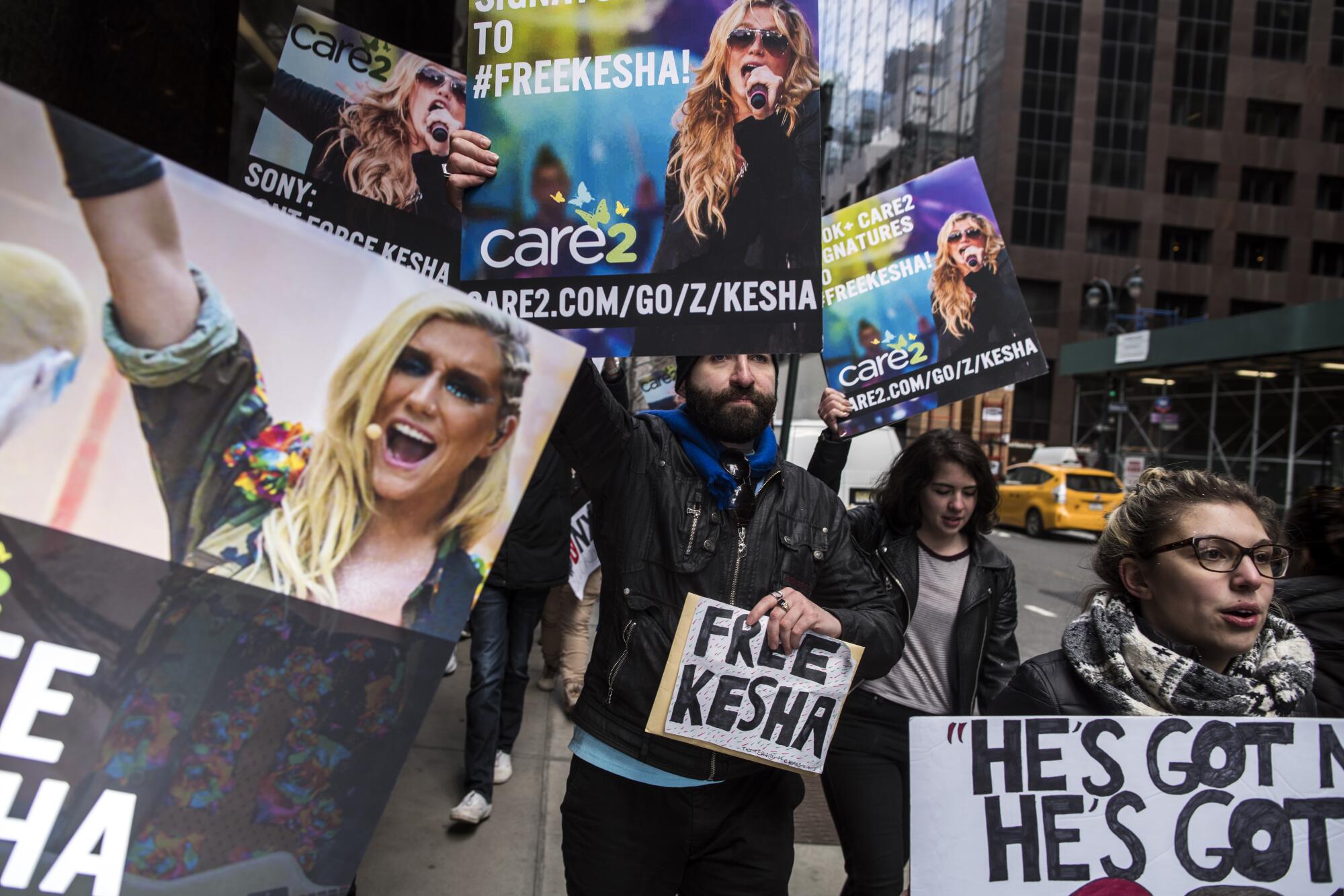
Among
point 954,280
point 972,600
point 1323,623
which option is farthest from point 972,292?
point 1323,623

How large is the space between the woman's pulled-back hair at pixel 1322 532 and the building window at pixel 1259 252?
187 ft

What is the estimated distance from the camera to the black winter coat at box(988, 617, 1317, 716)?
1947mm

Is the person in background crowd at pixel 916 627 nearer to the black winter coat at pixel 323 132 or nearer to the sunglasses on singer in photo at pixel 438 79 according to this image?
the black winter coat at pixel 323 132

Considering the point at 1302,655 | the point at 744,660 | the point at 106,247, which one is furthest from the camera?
the point at 744,660

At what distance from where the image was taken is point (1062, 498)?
20.7 metres

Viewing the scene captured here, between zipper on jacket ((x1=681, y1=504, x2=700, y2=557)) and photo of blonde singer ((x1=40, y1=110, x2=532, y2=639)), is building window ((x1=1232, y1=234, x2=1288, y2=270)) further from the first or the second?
photo of blonde singer ((x1=40, y1=110, x2=532, y2=639))

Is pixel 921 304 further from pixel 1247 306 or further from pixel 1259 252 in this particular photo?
pixel 1259 252

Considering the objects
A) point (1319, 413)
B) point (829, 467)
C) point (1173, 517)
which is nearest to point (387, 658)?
point (1173, 517)

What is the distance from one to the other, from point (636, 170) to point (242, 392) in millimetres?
1215

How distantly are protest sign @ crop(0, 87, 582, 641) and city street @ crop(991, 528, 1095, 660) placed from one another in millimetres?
4664

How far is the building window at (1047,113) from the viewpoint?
168 ft

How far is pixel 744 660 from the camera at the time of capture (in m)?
2.12

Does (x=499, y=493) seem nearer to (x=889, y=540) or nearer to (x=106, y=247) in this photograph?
(x=106, y=247)

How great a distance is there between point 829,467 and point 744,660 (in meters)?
1.16
